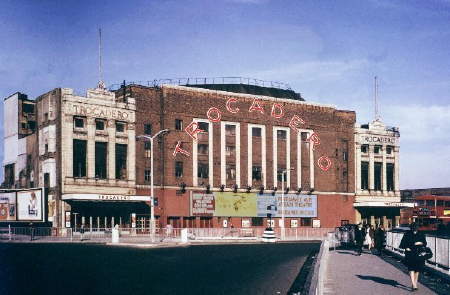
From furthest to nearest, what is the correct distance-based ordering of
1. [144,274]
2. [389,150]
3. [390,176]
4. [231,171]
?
1. [390,176]
2. [389,150]
3. [231,171]
4. [144,274]

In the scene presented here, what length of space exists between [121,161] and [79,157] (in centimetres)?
541

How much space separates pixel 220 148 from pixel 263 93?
1468cm

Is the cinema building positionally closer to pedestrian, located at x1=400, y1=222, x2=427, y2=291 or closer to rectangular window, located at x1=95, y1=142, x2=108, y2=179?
rectangular window, located at x1=95, y1=142, x2=108, y2=179

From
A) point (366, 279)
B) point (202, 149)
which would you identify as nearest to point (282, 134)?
point (202, 149)

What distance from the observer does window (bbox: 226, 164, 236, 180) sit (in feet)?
251

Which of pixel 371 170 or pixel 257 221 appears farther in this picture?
pixel 371 170

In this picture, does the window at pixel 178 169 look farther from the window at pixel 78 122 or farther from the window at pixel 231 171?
the window at pixel 78 122

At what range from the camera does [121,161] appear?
68.2 m

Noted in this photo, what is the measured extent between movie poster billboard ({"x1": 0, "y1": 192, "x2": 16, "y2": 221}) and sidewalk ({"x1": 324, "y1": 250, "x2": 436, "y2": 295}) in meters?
47.7

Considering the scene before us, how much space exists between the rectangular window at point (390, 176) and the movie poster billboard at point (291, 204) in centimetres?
1537

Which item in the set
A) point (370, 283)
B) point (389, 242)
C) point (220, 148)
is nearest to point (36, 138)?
point (220, 148)

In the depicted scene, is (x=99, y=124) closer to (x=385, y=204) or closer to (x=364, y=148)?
(x=364, y=148)

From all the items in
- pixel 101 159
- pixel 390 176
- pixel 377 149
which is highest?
pixel 377 149

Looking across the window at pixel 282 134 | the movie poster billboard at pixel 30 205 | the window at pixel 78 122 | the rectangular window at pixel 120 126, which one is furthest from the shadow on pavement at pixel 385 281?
the window at pixel 282 134
